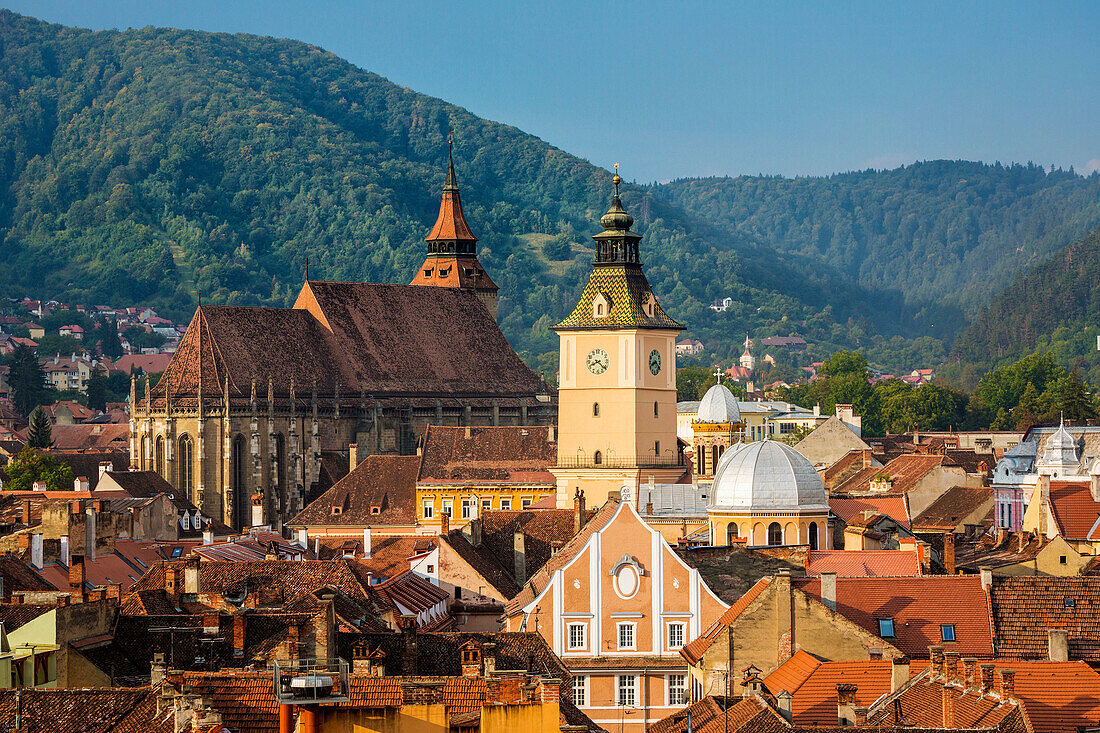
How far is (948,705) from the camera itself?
3322cm

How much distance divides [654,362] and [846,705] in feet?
200

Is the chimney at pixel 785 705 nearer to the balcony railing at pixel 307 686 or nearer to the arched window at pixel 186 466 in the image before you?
the balcony railing at pixel 307 686

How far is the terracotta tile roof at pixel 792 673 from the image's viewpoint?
129ft

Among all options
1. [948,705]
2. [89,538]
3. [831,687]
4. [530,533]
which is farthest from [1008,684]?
[530,533]

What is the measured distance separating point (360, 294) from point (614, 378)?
58.1 metres

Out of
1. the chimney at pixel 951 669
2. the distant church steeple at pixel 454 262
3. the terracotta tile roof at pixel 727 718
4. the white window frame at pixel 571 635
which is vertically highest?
the distant church steeple at pixel 454 262

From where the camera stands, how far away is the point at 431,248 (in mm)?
166125

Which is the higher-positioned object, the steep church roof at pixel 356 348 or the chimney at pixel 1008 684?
the steep church roof at pixel 356 348

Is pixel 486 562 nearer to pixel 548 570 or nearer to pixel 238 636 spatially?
pixel 548 570

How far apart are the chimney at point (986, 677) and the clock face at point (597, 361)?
61.0m

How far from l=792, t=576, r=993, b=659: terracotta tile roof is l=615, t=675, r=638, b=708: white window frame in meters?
5.73

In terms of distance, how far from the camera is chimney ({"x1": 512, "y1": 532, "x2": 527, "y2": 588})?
7214 cm

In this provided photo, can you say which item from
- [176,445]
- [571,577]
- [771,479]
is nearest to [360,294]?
[176,445]

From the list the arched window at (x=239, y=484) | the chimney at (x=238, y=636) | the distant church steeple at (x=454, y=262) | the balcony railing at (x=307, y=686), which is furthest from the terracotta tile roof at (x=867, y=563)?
the distant church steeple at (x=454, y=262)
